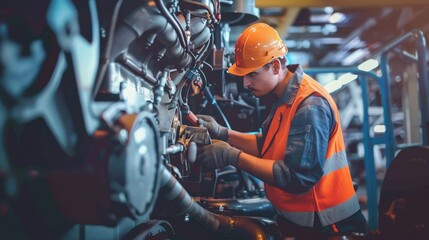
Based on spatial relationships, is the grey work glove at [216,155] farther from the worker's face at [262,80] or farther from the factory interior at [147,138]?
the worker's face at [262,80]

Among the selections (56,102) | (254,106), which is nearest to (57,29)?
(56,102)

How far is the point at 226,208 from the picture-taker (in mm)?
2514

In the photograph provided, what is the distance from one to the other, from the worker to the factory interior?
0.04 feet

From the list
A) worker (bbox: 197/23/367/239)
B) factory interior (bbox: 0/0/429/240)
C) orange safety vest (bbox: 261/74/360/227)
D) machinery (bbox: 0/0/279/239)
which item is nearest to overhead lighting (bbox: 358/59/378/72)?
factory interior (bbox: 0/0/429/240)

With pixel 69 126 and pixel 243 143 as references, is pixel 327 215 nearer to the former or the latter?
pixel 243 143

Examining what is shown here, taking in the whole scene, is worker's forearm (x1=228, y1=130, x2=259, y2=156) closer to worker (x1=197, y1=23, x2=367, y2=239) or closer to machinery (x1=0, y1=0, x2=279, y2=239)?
worker (x1=197, y1=23, x2=367, y2=239)

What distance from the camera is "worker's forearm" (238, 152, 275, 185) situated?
6.79ft

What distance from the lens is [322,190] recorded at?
2.15 metres

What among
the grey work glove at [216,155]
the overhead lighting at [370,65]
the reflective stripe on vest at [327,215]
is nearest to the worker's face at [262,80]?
the grey work glove at [216,155]

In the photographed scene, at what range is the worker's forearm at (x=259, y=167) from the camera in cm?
207

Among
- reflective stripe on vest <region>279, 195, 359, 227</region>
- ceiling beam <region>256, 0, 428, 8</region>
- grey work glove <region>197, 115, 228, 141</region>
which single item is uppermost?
ceiling beam <region>256, 0, 428, 8</region>

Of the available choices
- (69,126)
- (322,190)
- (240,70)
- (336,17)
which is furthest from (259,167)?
(336,17)

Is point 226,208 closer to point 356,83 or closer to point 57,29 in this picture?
point 57,29

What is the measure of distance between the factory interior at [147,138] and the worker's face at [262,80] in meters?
0.02
